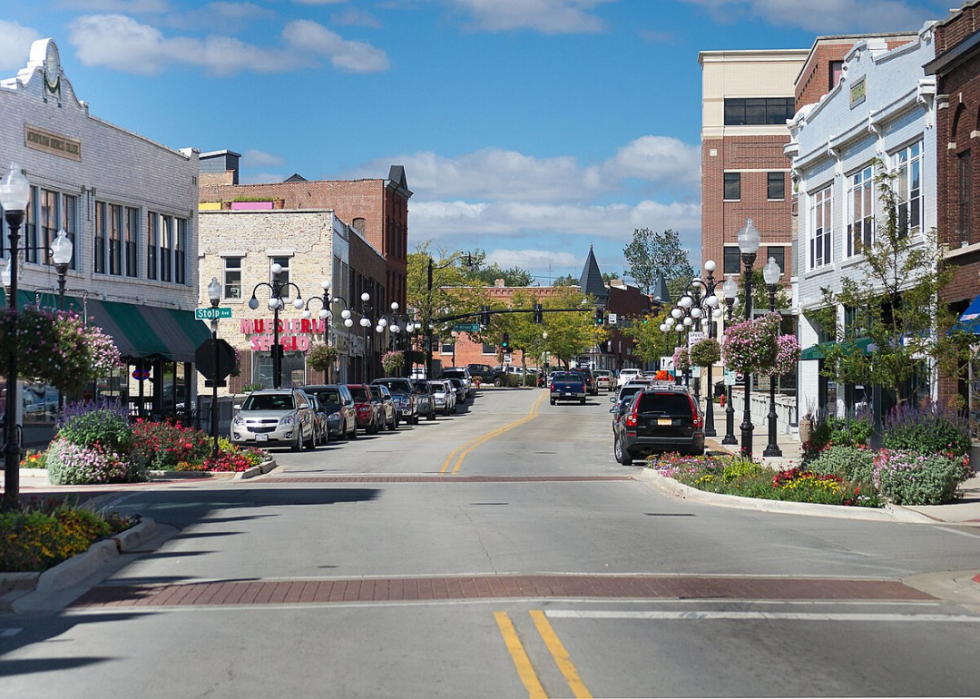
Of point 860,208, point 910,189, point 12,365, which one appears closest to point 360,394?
point 860,208

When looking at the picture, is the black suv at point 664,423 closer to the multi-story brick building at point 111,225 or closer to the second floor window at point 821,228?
the second floor window at point 821,228

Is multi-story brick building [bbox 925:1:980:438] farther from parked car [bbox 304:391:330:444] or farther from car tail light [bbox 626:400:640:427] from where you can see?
parked car [bbox 304:391:330:444]

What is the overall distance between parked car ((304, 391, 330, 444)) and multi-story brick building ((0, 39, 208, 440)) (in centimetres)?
557

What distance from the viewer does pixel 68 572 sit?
11492 mm

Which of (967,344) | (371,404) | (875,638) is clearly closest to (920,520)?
(967,344)

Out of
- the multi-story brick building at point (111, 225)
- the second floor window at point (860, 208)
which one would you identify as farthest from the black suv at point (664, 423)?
the multi-story brick building at point (111, 225)

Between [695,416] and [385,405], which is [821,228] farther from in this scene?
[385,405]

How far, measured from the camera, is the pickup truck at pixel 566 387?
7044 cm

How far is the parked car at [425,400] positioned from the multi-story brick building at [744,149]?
23546 mm

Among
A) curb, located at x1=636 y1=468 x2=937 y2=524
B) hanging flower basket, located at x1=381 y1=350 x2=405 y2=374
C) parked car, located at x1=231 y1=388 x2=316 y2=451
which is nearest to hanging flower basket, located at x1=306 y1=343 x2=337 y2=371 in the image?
parked car, located at x1=231 y1=388 x2=316 y2=451

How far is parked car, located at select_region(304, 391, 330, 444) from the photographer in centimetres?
3597

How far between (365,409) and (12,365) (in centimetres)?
2835

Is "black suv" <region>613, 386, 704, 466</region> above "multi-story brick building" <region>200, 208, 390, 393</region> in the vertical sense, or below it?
below

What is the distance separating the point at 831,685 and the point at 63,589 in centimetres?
706
